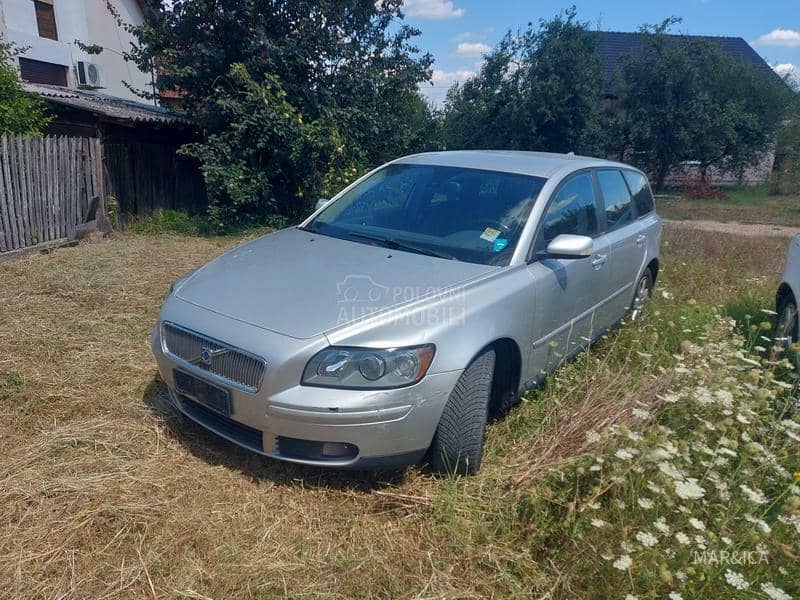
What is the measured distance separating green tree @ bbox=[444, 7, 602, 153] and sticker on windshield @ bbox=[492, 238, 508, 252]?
43.4 feet

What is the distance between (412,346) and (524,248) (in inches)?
40.6

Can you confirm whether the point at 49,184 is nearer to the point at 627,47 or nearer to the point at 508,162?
the point at 508,162

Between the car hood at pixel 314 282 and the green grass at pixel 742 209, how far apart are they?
13500 mm

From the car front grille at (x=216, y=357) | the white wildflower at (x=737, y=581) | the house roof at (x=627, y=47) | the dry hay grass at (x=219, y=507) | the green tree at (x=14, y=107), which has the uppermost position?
the house roof at (x=627, y=47)

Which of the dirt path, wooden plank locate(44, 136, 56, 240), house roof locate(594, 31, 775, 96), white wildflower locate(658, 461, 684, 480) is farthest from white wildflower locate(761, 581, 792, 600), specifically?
house roof locate(594, 31, 775, 96)

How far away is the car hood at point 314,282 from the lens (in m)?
2.42

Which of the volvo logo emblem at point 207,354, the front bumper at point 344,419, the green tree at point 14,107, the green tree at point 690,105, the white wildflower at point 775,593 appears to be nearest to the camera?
the white wildflower at point 775,593

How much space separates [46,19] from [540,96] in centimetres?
1495

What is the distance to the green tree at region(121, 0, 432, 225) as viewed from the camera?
28.9 ft

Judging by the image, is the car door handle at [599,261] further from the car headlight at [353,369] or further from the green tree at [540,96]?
the green tree at [540,96]

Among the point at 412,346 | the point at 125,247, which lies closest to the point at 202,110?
the point at 125,247

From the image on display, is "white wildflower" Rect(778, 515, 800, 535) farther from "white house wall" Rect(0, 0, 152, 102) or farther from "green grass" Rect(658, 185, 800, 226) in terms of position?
"white house wall" Rect(0, 0, 152, 102)

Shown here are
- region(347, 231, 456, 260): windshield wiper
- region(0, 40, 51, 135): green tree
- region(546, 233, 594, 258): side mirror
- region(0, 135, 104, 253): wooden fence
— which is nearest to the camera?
region(546, 233, 594, 258): side mirror

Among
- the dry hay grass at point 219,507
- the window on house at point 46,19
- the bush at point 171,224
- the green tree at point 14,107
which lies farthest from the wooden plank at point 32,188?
the window on house at point 46,19
